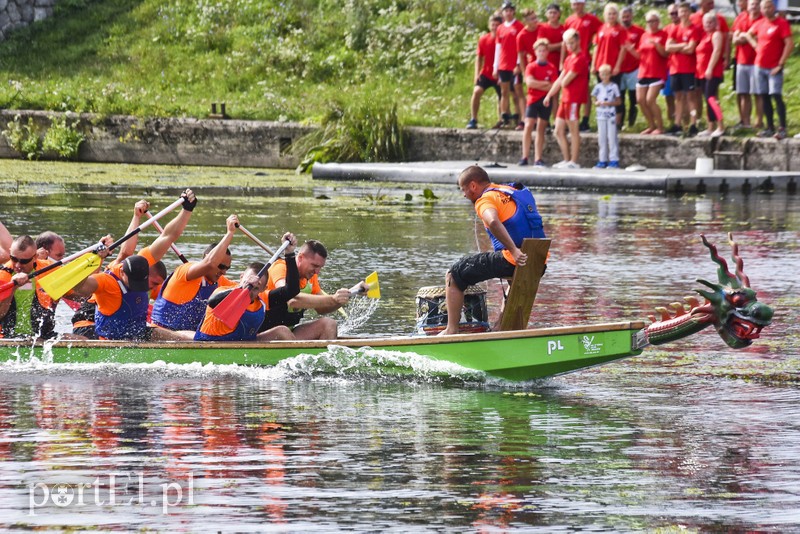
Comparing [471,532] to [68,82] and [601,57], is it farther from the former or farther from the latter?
[68,82]

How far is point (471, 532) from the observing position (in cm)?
707

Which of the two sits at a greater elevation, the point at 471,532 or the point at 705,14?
the point at 705,14

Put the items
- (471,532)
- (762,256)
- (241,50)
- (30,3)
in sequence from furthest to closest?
(30,3)
(241,50)
(762,256)
(471,532)

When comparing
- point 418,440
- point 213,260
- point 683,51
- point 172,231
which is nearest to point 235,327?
point 213,260

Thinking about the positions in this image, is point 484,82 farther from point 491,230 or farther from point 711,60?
point 491,230

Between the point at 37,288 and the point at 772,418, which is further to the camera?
the point at 37,288

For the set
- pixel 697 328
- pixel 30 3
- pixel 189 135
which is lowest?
pixel 697 328

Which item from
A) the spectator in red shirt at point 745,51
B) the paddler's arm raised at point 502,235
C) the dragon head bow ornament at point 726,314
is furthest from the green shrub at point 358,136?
the dragon head bow ornament at point 726,314

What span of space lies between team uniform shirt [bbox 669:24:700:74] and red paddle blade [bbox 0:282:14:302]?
13833 mm

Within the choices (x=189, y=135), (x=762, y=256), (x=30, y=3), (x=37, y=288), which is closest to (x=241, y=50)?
(x=189, y=135)

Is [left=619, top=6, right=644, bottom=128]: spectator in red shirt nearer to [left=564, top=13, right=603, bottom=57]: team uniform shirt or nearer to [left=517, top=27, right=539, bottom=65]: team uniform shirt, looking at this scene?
[left=564, top=13, right=603, bottom=57]: team uniform shirt

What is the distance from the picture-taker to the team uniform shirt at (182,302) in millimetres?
Result: 11570

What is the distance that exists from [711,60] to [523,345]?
43.8 feet

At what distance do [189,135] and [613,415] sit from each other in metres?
20.6
